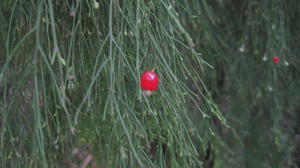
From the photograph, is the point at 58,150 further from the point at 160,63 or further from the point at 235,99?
the point at 235,99

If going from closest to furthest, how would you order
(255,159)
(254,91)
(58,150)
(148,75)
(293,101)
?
(148,75), (58,150), (293,101), (254,91), (255,159)

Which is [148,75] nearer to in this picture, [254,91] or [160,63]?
[160,63]

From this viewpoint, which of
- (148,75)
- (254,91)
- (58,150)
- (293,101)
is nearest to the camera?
(148,75)

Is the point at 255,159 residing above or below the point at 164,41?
below

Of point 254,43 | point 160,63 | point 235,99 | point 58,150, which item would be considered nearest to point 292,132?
point 235,99

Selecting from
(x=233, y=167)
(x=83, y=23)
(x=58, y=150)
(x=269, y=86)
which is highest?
(x=83, y=23)

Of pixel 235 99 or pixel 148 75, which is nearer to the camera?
pixel 148 75

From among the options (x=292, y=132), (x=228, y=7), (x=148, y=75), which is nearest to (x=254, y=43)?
(x=228, y=7)
